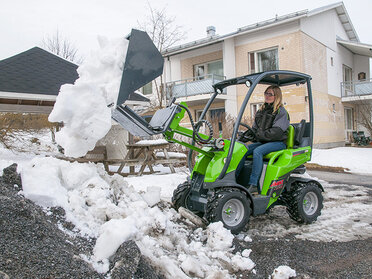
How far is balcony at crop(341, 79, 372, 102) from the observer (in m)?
19.7

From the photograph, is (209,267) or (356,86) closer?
(209,267)

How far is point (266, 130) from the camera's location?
4.79 metres

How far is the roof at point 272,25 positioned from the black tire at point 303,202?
1295cm

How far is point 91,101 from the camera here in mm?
3852

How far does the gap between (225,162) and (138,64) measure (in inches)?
62.4

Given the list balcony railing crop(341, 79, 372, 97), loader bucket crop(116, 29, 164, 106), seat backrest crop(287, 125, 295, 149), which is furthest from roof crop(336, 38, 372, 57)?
loader bucket crop(116, 29, 164, 106)

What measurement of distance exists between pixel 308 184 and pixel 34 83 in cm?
805

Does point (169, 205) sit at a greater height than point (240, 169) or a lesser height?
lesser

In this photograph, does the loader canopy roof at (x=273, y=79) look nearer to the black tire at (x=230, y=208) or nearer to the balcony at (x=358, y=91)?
the black tire at (x=230, y=208)

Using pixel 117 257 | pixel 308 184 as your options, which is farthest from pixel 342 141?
pixel 117 257

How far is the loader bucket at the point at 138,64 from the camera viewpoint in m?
3.86

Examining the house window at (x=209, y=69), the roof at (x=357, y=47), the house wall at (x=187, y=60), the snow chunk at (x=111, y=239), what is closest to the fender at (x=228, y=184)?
the snow chunk at (x=111, y=239)

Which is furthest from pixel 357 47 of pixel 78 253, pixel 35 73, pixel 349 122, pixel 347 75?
pixel 78 253

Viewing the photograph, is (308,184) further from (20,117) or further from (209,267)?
(20,117)
